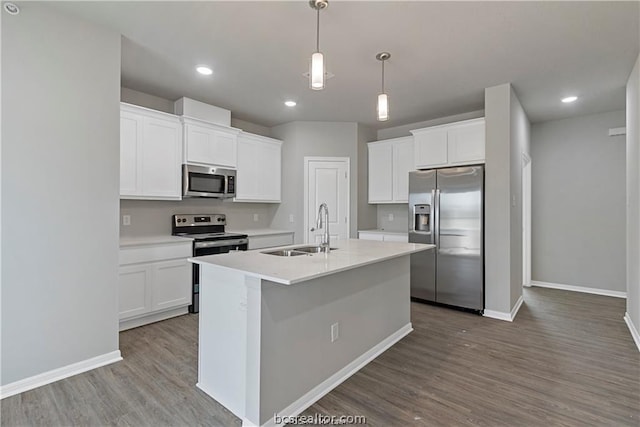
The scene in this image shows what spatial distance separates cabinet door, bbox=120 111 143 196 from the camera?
339cm

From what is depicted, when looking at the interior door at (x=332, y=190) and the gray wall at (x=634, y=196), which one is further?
the interior door at (x=332, y=190)

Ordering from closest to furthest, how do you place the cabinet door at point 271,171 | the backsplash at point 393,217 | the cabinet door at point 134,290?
the cabinet door at point 134,290 < the cabinet door at point 271,171 < the backsplash at point 393,217

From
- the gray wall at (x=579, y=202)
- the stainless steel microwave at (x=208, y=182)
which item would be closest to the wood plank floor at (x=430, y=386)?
the stainless steel microwave at (x=208, y=182)

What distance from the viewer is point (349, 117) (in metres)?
4.88

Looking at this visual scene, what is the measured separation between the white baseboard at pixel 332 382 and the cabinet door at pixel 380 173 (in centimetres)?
257

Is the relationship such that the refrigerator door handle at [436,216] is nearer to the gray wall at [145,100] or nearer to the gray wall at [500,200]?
the gray wall at [500,200]

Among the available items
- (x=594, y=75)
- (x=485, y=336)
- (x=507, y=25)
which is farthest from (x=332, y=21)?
(x=485, y=336)

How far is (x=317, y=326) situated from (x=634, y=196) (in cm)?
328

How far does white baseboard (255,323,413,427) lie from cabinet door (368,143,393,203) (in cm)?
257

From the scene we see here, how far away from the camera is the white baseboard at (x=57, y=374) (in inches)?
83.4

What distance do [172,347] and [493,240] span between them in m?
3.51

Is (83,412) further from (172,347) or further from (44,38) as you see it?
(44,38)

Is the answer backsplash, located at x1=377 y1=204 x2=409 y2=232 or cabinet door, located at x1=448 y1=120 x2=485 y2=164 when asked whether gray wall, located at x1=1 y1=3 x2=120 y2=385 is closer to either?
cabinet door, located at x1=448 y1=120 x2=485 y2=164

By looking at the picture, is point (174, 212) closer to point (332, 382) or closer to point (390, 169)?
point (332, 382)
